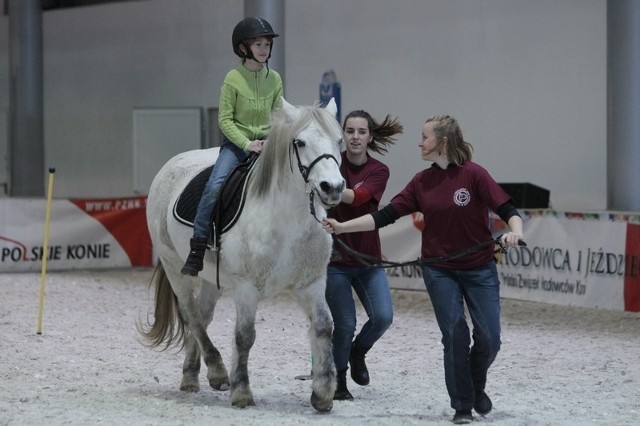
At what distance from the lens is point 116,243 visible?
1424cm

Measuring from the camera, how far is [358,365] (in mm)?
6320

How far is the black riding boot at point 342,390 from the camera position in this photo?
20.2 ft

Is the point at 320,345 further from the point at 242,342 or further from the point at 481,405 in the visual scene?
the point at 481,405

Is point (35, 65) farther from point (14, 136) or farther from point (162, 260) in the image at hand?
point (162, 260)

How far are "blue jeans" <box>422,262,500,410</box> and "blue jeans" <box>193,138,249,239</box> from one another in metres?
1.35

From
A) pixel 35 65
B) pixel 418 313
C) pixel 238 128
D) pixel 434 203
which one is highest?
pixel 35 65

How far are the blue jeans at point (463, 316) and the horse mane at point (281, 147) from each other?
921mm

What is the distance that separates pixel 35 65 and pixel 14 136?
1.35m

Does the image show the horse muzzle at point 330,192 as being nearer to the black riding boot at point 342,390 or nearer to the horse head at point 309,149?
the horse head at point 309,149

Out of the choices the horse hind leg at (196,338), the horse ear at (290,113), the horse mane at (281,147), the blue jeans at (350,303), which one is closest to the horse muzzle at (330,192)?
the horse mane at (281,147)

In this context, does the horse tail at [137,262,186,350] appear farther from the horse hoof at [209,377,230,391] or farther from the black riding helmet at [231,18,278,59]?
the black riding helmet at [231,18,278,59]

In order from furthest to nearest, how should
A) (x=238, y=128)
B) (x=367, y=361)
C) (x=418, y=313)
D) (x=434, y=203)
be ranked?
(x=418, y=313) → (x=367, y=361) → (x=238, y=128) → (x=434, y=203)

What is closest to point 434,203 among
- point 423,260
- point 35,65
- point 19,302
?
point 423,260

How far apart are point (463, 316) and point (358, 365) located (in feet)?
3.78
